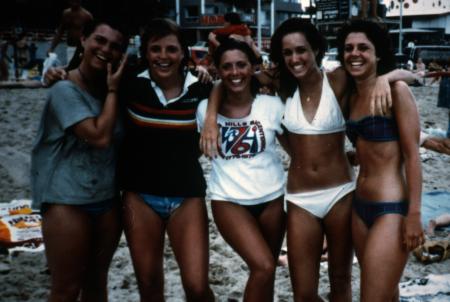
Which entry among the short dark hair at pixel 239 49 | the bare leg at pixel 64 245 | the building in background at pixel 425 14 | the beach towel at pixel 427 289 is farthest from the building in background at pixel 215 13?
the bare leg at pixel 64 245

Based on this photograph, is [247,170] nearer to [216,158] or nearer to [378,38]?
[216,158]

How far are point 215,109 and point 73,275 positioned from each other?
1383 millimetres

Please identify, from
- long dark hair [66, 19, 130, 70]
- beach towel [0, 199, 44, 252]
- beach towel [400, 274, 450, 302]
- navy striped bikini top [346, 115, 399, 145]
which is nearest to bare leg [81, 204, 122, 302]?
long dark hair [66, 19, 130, 70]

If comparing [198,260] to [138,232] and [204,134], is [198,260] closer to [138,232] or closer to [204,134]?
[138,232]

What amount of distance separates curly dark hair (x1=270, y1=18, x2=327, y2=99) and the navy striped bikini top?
623 mm

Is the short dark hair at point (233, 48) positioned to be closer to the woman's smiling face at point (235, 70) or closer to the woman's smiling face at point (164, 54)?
the woman's smiling face at point (235, 70)

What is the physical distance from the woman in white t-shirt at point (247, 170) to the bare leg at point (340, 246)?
0.35m

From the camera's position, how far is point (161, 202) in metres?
3.31

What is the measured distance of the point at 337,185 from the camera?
334cm

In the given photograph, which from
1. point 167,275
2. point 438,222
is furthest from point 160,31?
point 438,222

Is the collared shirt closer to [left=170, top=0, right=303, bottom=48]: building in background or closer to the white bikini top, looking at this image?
the white bikini top

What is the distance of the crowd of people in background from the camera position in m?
2.98

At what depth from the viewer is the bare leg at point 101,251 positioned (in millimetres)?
3217

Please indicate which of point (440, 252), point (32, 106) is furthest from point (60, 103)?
point (32, 106)
